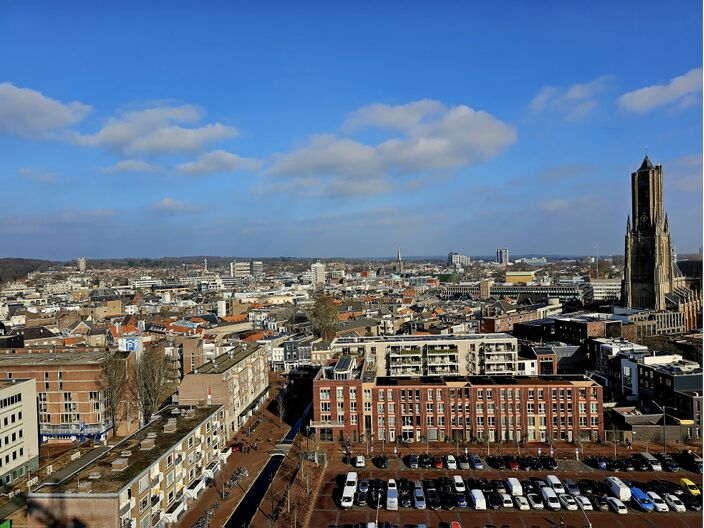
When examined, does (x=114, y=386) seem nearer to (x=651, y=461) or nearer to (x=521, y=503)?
(x=521, y=503)

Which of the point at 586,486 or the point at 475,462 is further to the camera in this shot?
the point at 475,462

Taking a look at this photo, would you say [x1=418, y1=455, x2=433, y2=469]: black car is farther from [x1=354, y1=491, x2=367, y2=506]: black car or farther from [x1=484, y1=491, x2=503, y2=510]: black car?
[x1=354, y1=491, x2=367, y2=506]: black car

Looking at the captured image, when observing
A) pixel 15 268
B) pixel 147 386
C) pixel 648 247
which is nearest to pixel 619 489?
pixel 147 386

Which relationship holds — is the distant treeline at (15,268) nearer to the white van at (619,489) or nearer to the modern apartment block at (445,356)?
the modern apartment block at (445,356)

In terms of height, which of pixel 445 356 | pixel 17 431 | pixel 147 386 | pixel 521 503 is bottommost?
pixel 521 503

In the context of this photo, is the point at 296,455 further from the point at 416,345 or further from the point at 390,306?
the point at 390,306

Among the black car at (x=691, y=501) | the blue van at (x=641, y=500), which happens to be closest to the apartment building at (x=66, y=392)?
the blue van at (x=641, y=500)
